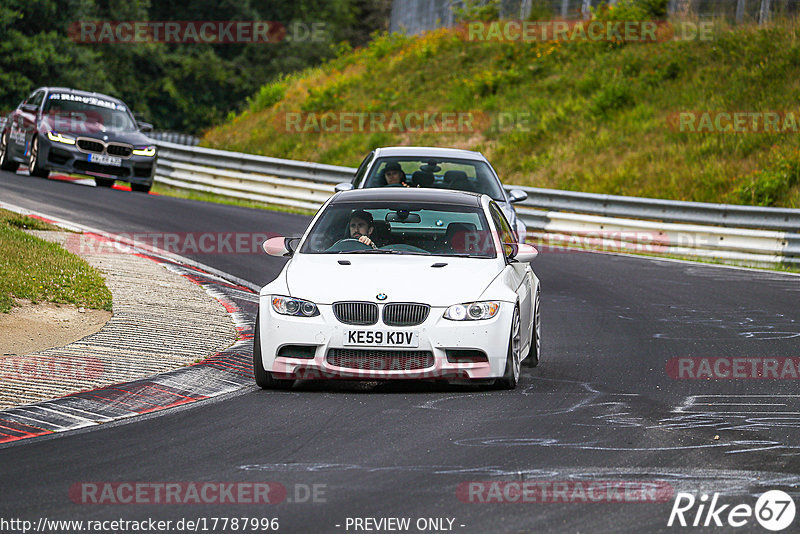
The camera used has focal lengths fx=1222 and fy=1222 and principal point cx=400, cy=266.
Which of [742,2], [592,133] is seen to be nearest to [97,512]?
[592,133]

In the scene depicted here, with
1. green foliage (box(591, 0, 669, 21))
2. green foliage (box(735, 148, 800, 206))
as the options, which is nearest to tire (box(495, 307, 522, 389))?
green foliage (box(735, 148, 800, 206))

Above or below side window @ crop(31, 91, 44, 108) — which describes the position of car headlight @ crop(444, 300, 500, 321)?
below

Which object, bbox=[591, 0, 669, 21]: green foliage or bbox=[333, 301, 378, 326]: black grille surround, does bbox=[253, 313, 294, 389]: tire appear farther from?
bbox=[591, 0, 669, 21]: green foliage

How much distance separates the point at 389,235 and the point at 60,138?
15.2 metres

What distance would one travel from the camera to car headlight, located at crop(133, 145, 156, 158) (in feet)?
78.9

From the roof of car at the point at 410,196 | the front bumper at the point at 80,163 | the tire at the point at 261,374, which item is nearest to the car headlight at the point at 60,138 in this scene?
the front bumper at the point at 80,163

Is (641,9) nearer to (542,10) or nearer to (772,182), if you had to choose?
(542,10)

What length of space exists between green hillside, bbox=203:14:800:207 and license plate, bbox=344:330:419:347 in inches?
651

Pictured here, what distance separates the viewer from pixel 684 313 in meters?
13.5

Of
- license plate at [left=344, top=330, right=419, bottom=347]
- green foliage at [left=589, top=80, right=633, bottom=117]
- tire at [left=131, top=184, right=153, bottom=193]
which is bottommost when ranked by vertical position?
tire at [left=131, top=184, right=153, bottom=193]

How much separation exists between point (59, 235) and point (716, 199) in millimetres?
13697

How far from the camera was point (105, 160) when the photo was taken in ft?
77.6

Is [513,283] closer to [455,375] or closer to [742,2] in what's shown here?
[455,375]

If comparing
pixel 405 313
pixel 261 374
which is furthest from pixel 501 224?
pixel 261 374
